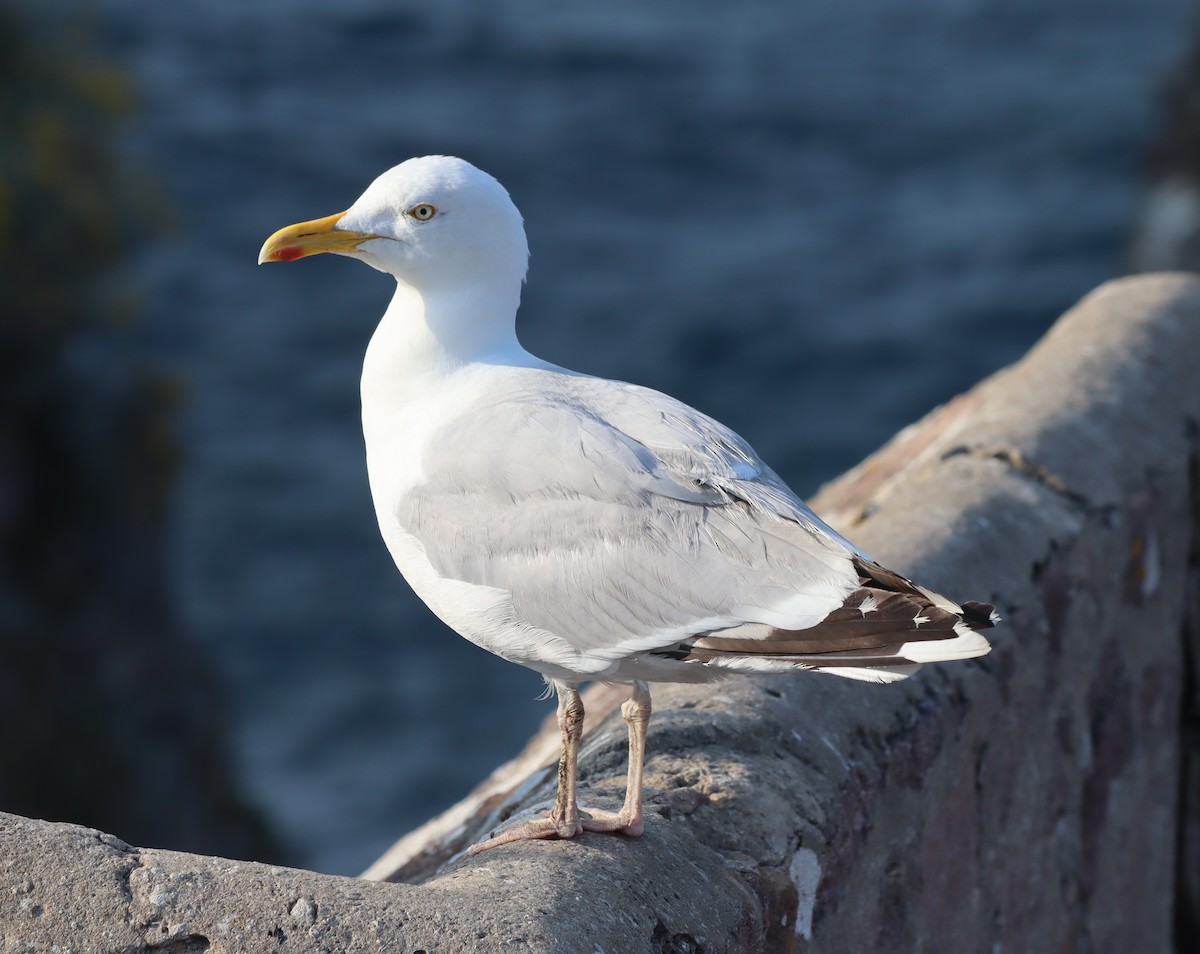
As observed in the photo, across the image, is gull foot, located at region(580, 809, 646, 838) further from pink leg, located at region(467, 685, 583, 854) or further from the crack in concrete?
the crack in concrete

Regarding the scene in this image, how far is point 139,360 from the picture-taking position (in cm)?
1515

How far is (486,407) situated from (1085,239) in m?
16.3

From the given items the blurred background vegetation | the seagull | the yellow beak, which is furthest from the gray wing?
the blurred background vegetation

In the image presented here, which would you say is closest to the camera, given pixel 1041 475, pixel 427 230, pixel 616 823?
pixel 616 823

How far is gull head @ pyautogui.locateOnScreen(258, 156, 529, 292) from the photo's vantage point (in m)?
3.70

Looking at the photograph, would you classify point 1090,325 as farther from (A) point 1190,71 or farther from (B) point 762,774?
(A) point 1190,71

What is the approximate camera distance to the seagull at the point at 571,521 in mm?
3068

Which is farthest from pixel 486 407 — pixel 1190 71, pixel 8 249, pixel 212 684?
pixel 1190 71

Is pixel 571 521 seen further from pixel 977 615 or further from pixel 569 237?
pixel 569 237

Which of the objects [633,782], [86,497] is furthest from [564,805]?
[86,497]

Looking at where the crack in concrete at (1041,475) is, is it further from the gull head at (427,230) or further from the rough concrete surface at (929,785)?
the gull head at (427,230)

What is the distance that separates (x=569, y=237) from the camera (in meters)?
18.5

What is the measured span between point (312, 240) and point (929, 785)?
5.95 feet

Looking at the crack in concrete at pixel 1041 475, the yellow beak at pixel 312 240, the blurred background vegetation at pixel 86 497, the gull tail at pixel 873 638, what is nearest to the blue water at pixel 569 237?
the blurred background vegetation at pixel 86 497
